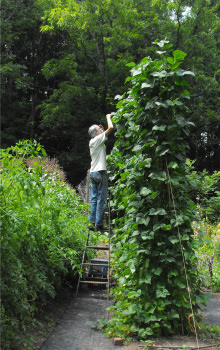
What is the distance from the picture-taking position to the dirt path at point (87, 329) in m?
3.13

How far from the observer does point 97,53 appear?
17.8 m

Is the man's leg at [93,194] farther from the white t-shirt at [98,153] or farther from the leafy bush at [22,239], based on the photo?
the leafy bush at [22,239]

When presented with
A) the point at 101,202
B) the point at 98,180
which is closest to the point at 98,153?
the point at 98,180

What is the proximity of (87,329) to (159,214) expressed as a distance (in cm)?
144

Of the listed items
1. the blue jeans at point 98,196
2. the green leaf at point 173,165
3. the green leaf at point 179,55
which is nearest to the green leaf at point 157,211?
the green leaf at point 173,165

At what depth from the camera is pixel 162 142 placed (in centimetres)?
339

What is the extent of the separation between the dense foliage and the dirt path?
13.1m

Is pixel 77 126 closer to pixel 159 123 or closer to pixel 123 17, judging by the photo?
pixel 123 17


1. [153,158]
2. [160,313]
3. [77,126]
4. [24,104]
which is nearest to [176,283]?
[160,313]

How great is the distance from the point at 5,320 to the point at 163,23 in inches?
739

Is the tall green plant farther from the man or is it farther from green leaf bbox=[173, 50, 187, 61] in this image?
the man

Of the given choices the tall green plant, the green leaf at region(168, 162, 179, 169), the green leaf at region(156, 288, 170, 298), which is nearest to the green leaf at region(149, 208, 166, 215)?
the tall green plant

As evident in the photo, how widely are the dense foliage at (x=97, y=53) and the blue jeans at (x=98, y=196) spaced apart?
11.3 meters

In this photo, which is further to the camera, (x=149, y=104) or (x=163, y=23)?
(x=163, y=23)
